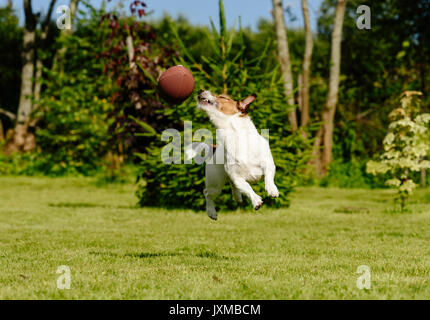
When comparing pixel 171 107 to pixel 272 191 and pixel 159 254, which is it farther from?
pixel 272 191

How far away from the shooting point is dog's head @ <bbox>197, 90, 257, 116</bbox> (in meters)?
5.28

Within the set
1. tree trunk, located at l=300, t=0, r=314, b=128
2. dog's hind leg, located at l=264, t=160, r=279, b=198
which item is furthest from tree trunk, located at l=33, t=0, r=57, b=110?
dog's hind leg, located at l=264, t=160, r=279, b=198

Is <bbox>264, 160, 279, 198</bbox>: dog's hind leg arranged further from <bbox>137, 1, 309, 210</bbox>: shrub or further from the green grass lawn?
<bbox>137, 1, 309, 210</bbox>: shrub

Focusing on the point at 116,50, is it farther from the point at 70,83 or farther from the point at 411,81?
the point at 411,81

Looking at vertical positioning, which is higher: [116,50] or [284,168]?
[116,50]

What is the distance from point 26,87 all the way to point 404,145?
15917 mm

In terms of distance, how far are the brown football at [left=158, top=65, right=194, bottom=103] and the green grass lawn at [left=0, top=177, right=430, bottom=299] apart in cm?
174

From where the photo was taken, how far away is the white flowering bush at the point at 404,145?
452 inches

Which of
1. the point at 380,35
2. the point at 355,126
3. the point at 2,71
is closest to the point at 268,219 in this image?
the point at 355,126

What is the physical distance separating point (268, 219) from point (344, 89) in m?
13.3

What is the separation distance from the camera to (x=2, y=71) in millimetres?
28578

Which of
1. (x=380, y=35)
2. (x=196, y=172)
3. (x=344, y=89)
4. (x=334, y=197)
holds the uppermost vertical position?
(x=380, y=35)

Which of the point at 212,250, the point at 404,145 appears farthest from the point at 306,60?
the point at 212,250

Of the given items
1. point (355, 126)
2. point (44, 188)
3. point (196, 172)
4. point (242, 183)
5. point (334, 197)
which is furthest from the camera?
point (355, 126)
